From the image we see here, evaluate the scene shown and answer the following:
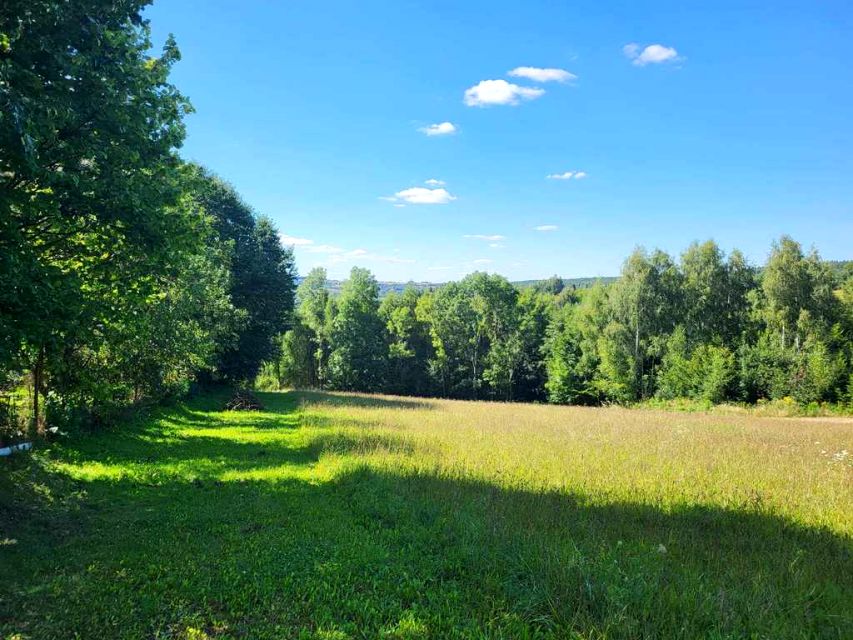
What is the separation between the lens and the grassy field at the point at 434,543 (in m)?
4.46

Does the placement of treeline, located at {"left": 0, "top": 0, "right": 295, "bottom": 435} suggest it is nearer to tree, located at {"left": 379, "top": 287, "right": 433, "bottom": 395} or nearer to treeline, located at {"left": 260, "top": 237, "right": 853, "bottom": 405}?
treeline, located at {"left": 260, "top": 237, "right": 853, "bottom": 405}

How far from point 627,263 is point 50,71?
160ft

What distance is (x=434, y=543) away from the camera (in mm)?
6473

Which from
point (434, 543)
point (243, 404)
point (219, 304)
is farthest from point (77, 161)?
point (243, 404)

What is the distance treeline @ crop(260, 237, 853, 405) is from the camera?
38625mm

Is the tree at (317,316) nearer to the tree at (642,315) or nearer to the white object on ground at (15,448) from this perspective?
the tree at (642,315)

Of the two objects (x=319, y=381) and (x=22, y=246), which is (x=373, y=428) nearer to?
(x=22, y=246)

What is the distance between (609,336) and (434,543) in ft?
155

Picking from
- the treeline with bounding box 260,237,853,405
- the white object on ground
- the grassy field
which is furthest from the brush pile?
the treeline with bounding box 260,237,853,405

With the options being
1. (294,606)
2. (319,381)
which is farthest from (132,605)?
(319,381)

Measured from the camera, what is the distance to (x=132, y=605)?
4.82 metres

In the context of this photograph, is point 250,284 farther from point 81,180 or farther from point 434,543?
point 434,543

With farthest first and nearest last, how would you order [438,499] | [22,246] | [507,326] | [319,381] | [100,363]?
1. [319,381]
2. [507,326]
3. [100,363]
4. [438,499]
5. [22,246]

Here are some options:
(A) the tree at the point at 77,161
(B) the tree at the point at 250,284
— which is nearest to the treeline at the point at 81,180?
(A) the tree at the point at 77,161
